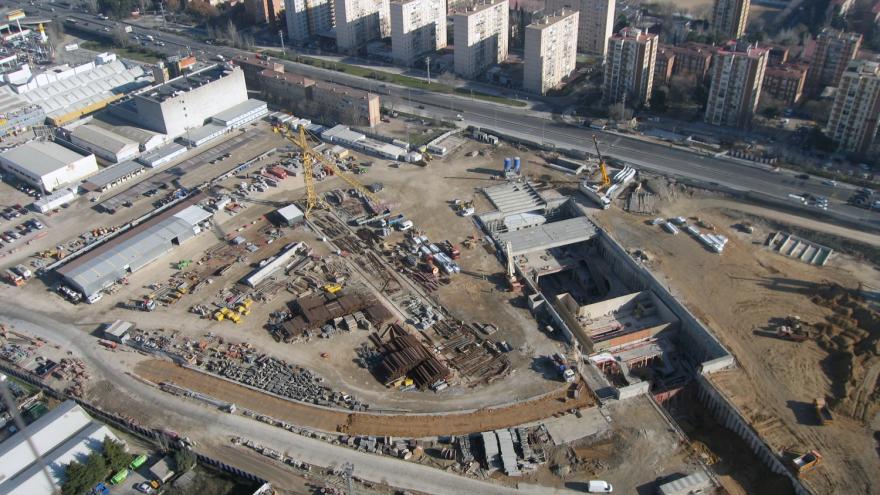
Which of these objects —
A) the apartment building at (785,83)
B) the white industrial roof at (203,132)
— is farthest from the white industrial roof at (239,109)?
the apartment building at (785,83)

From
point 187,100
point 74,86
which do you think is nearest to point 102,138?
point 187,100

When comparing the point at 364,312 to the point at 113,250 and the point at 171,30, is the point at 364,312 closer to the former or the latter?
the point at 113,250

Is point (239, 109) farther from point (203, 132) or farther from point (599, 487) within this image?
point (599, 487)

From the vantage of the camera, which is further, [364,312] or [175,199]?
[175,199]

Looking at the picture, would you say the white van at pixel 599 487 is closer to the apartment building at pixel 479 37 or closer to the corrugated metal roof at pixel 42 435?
the corrugated metal roof at pixel 42 435

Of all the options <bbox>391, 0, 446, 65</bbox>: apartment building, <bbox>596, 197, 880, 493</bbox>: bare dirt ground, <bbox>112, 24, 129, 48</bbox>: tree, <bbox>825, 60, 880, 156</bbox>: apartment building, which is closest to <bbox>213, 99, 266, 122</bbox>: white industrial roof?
<bbox>391, 0, 446, 65</bbox>: apartment building

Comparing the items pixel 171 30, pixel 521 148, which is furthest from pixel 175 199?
pixel 171 30
